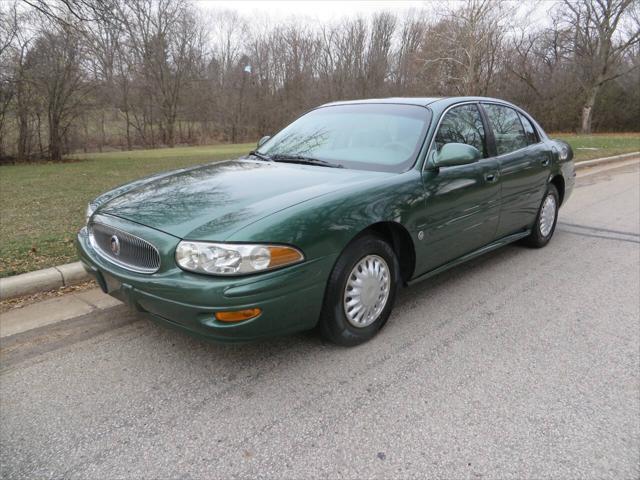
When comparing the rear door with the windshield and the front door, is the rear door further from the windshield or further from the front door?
the windshield

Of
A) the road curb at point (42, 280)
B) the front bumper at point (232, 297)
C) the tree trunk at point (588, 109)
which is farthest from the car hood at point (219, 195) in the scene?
the tree trunk at point (588, 109)

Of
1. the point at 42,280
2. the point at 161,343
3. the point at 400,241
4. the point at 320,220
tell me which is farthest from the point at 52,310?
the point at 400,241

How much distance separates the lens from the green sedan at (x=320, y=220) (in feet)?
7.76

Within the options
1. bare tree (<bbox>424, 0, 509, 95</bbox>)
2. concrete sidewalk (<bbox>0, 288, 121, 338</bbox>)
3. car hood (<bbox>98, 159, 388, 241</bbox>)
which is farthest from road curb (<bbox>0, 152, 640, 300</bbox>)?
bare tree (<bbox>424, 0, 509, 95</bbox>)

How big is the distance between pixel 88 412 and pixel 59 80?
17.7 m

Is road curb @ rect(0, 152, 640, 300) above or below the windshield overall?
below

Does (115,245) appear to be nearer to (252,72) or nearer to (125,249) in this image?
(125,249)

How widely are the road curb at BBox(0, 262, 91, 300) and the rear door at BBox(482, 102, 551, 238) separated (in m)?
3.63

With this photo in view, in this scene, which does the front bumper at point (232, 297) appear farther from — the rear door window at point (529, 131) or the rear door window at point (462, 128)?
the rear door window at point (529, 131)

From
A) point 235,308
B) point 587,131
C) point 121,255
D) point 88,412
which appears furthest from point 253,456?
point 587,131

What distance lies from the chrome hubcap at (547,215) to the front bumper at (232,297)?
3.25m

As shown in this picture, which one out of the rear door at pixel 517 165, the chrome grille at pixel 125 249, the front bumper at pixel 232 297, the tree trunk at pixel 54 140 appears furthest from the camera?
the tree trunk at pixel 54 140

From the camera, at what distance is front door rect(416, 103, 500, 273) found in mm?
3279

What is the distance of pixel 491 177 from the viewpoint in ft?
12.6
